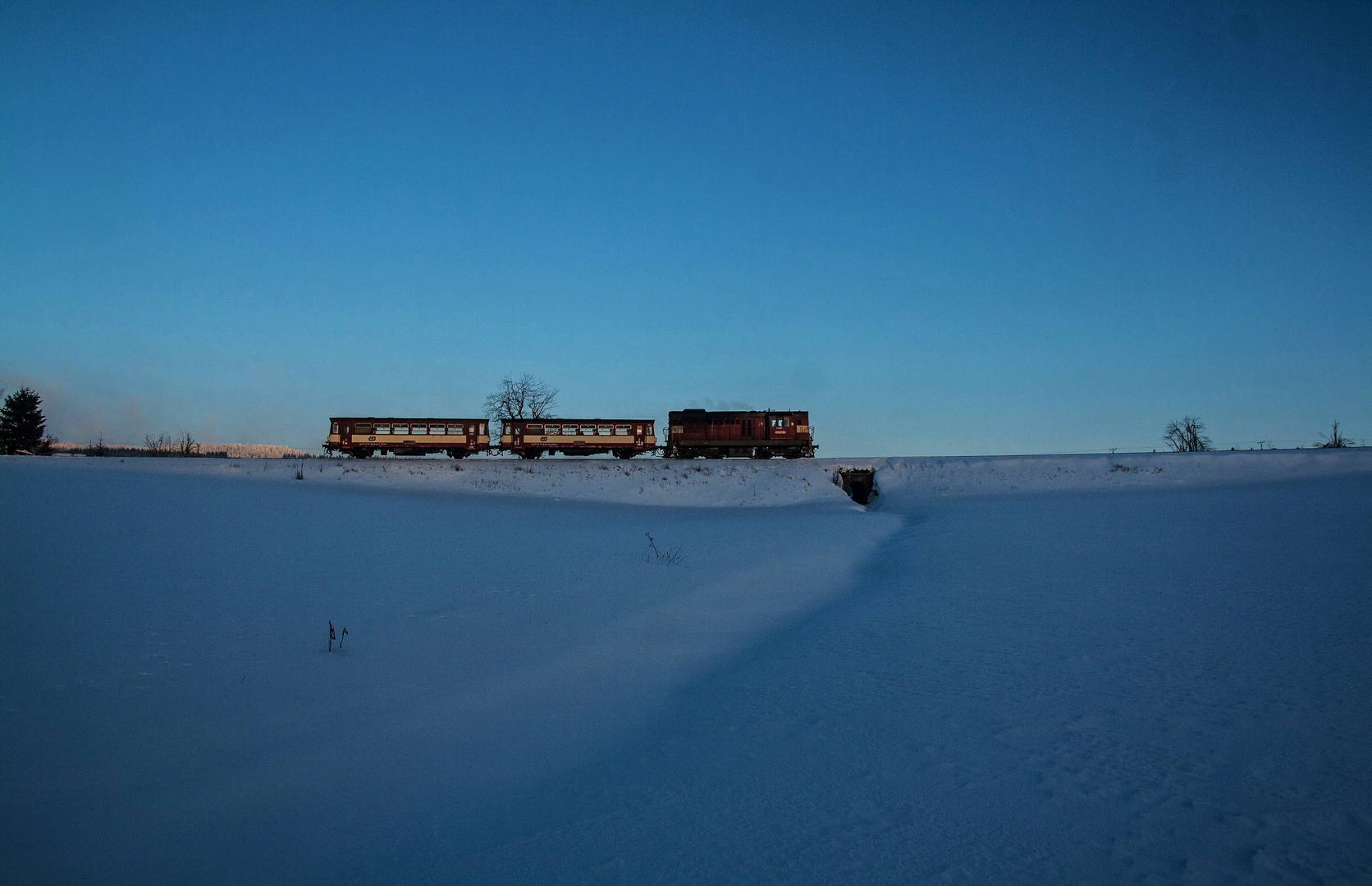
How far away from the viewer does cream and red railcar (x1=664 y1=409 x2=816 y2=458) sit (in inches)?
1496

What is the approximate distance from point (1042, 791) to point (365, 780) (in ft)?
13.1

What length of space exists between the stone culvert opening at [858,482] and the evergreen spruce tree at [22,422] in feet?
171

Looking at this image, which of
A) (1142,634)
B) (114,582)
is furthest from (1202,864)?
(114,582)

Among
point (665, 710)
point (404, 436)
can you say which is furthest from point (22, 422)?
point (665, 710)

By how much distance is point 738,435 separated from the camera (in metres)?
38.4

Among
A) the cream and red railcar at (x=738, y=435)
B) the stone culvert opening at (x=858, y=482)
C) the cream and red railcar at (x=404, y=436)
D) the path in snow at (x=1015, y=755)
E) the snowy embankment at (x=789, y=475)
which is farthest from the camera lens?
the cream and red railcar at (x=738, y=435)

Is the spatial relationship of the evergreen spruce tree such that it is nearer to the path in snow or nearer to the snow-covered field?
the snow-covered field

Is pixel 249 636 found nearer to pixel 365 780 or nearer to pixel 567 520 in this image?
pixel 365 780

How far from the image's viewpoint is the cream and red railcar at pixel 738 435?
3800cm

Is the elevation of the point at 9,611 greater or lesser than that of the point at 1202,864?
greater

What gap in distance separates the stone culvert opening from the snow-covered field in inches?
670

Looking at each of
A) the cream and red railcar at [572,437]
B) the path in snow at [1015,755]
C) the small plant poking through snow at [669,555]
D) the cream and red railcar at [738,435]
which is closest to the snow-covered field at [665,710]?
the path in snow at [1015,755]

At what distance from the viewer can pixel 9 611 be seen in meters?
6.02

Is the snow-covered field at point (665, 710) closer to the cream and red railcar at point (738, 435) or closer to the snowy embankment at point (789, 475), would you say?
the snowy embankment at point (789, 475)
